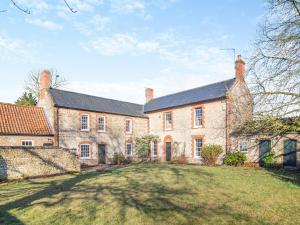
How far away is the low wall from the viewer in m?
14.6

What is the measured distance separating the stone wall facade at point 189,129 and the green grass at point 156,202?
9852mm

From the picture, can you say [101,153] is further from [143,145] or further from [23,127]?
[23,127]

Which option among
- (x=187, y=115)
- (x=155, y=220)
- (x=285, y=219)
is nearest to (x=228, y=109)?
(x=187, y=115)

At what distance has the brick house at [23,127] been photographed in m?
19.5

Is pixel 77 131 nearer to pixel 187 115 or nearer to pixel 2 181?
pixel 2 181

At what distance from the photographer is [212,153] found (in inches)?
844

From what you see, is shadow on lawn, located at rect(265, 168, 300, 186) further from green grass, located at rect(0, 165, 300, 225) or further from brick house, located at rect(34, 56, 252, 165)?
brick house, located at rect(34, 56, 252, 165)

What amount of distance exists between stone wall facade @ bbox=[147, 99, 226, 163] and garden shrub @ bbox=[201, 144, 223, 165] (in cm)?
57

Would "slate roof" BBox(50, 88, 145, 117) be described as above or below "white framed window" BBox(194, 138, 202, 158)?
above

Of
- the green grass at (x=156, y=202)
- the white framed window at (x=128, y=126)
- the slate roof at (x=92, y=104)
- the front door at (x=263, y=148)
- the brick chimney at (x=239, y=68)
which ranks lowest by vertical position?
the green grass at (x=156, y=202)

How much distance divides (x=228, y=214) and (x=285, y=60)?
9757 millimetres

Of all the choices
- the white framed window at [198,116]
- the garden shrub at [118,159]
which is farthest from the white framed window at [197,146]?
the garden shrub at [118,159]

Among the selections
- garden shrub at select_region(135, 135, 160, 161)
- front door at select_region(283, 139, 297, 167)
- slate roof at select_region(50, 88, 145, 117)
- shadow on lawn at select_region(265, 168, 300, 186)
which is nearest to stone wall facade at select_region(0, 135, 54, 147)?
slate roof at select_region(50, 88, 145, 117)

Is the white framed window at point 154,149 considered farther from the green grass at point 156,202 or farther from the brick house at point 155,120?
the green grass at point 156,202
